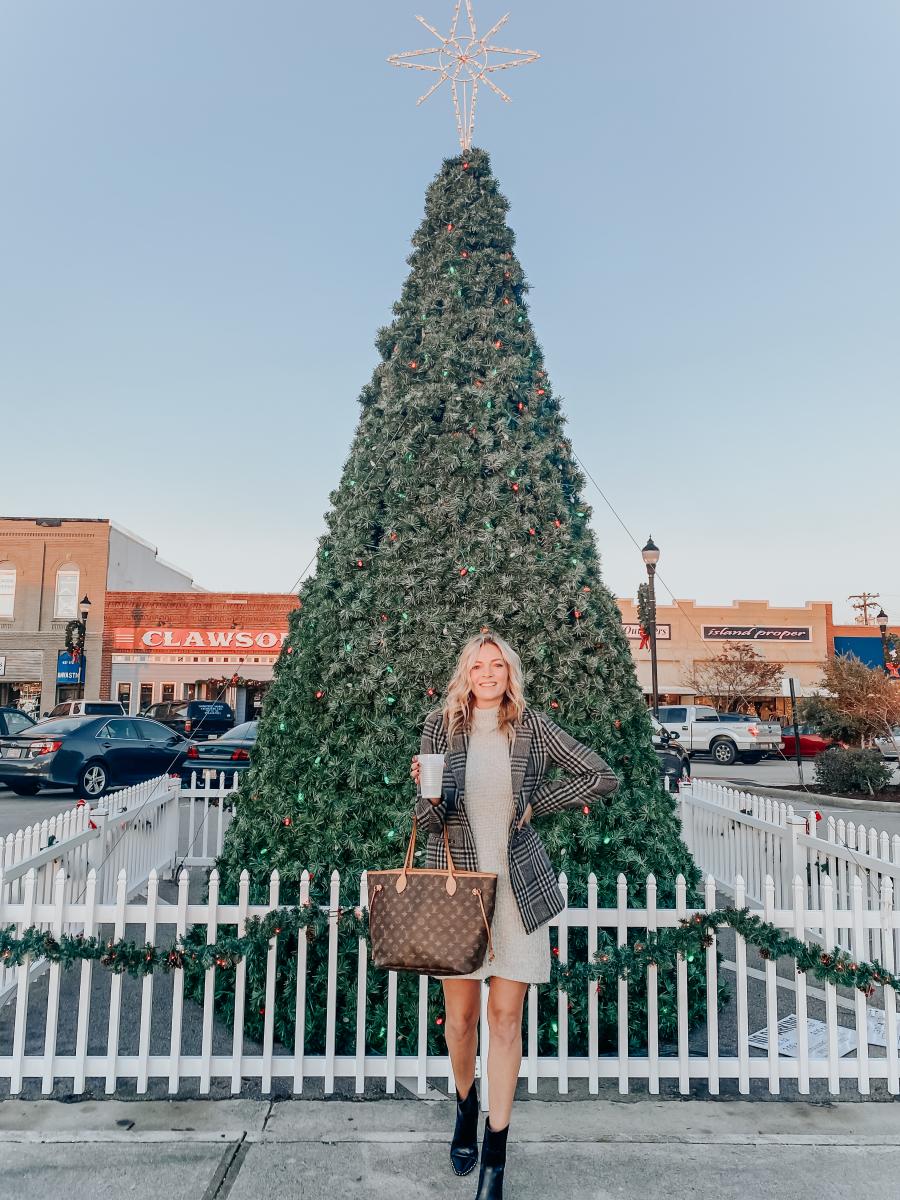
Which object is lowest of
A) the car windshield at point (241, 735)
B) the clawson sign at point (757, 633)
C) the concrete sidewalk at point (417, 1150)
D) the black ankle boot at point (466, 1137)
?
the concrete sidewalk at point (417, 1150)

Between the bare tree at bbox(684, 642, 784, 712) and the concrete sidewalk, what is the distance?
116ft

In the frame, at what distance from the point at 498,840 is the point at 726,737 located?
24477 millimetres

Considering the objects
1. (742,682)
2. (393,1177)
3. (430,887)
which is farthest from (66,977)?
(742,682)

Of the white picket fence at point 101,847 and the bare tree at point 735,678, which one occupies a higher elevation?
the bare tree at point 735,678

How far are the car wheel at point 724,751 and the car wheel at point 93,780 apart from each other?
18.2 meters

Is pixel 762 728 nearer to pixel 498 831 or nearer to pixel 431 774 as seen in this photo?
pixel 498 831

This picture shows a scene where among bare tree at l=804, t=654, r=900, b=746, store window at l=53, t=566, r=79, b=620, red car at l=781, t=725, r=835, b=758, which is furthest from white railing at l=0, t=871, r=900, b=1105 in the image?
store window at l=53, t=566, r=79, b=620

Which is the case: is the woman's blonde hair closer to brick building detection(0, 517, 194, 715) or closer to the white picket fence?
the white picket fence

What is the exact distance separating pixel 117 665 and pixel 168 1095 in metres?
30.0

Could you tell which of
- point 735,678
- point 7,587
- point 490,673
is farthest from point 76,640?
point 490,673

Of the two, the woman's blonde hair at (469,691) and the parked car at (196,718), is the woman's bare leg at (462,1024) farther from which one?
the parked car at (196,718)

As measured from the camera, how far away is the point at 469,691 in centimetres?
304

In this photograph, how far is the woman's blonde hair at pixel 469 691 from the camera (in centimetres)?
299

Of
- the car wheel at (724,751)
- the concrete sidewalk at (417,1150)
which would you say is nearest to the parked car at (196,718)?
the car wheel at (724,751)
